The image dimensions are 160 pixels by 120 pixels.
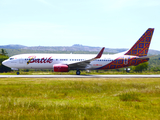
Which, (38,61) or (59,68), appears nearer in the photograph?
(59,68)

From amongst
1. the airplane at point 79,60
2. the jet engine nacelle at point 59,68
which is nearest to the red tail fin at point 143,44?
the airplane at point 79,60

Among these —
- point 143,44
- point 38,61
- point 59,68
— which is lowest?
point 59,68

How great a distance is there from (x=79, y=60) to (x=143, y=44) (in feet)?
47.9

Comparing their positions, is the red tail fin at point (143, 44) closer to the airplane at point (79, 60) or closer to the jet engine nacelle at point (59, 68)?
the airplane at point (79, 60)

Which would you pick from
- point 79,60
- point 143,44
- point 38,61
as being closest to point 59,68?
point 38,61

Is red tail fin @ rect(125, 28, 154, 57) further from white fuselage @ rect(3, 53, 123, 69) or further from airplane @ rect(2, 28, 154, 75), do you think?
Result: white fuselage @ rect(3, 53, 123, 69)

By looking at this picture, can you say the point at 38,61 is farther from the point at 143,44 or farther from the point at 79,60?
the point at 143,44

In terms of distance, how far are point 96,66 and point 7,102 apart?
102 feet

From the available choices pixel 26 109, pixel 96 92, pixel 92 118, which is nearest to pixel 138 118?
pixel 92 118

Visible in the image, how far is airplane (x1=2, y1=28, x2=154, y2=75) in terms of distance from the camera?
126 ft

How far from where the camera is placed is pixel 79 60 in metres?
40.4

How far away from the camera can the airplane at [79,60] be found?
38.4 m

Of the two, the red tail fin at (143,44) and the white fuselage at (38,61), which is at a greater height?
the red tail fin at (143,44)

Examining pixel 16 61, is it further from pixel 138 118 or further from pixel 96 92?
pixel 138 118
